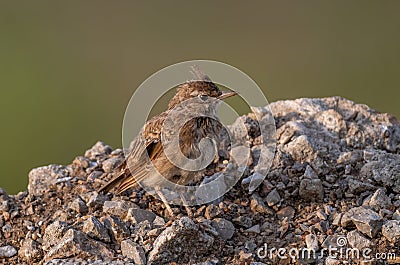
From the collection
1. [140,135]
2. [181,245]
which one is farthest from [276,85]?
[181,245]

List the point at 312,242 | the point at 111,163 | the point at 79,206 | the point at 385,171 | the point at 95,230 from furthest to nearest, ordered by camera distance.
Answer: the point at 111,163, the point at 385,171, the point at 79,206, the point at 95,230, the point at 312,242

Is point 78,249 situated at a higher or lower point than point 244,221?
lower

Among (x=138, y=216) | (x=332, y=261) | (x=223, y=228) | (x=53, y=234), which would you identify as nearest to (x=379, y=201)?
(x=332, y=261)

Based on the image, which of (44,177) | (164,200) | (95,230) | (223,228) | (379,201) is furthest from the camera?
(44,177)

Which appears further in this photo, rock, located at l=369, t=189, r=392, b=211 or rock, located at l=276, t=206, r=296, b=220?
rock, located at l=276, t=206, r=296, b=220

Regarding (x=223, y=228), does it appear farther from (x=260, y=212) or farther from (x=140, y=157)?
(x=140, y=157)

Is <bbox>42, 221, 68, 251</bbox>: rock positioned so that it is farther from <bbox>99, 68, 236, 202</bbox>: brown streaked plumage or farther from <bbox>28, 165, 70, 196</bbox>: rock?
<bbox>28, 165, 70, 196</bbox>: rock

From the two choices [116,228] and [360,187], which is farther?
[360,187]

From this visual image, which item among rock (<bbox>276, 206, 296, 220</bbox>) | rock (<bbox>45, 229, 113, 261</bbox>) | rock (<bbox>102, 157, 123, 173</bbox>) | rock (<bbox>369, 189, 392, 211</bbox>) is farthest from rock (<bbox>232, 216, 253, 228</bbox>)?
rock (<bbox>102, 157, 123, 173</bbox>)
